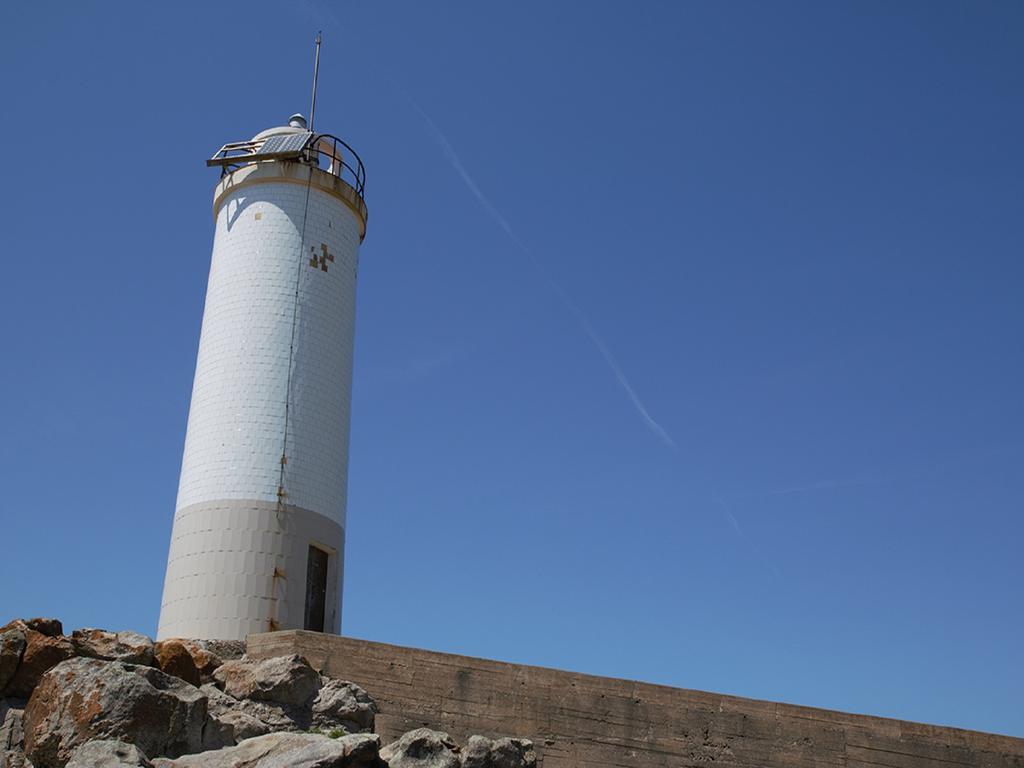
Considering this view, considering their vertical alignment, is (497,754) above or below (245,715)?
below

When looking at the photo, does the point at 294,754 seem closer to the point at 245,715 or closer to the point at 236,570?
the point at 245,715

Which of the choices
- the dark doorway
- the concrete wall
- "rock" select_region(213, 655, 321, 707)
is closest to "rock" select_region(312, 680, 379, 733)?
"rock" select_region(213, 655, 321, 707)

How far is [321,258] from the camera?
74.5ft

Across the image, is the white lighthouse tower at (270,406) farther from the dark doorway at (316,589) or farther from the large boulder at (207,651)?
the large boulder at (207,651)

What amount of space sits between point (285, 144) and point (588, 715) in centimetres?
1299

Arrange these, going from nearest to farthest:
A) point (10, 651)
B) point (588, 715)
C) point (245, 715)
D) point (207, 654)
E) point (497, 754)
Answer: point (10, 651) → point (245, 715) → point (497, 754) → point (588, 715) → point (207, 654)


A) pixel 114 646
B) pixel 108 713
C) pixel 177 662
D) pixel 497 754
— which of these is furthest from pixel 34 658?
pixel 497 754

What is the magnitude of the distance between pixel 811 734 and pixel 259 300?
496 inches

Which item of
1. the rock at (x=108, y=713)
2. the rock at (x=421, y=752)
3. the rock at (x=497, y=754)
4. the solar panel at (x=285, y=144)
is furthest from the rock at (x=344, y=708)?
the solar panel at (x=285, y=144)

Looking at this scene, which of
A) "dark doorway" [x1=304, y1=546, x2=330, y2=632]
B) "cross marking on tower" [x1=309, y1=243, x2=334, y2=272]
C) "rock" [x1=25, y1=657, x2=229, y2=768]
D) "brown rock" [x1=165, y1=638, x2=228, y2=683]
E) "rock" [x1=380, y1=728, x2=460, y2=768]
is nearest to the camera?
"rock" [x1=25, y1=657, x2=229, y2=768]

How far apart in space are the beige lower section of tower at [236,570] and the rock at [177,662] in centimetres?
287

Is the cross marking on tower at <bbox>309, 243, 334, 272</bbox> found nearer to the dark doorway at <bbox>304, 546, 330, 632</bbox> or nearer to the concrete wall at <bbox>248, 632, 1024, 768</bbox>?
the dark doorway at <bbox>304, 546, 330, 632</bbox>

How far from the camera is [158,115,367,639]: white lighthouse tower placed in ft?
65.5

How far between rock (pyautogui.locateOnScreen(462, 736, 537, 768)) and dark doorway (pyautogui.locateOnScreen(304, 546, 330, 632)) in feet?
18.8
